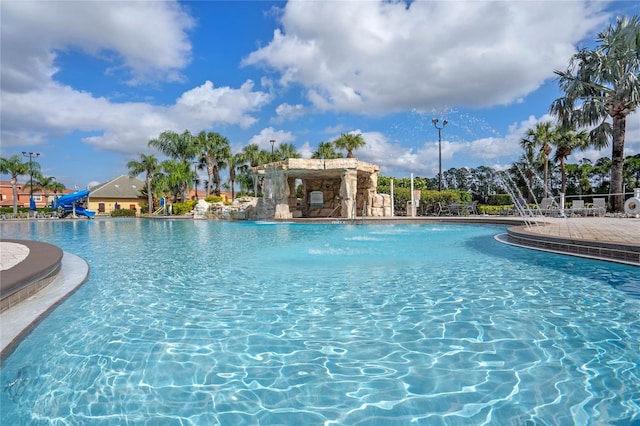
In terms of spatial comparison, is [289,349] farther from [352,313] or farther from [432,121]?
[432,121]

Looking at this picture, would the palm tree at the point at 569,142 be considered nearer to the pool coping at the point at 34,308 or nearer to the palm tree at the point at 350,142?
the palm tree at the point at 350,142

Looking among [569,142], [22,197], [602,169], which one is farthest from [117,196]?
[602,169]

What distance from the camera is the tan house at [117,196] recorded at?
153ft

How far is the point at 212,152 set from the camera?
41938mm

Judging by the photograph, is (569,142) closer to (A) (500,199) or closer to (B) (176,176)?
(A) (500,199)

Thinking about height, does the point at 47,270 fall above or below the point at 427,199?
below

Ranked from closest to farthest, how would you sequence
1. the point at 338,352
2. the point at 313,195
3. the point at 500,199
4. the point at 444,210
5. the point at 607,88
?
the point at 338,352 → the point at 607,88 → the point at 444,210 → the point at 313,195 → the point at 500,199

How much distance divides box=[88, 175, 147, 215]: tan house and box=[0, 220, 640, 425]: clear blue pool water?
47.1 meters

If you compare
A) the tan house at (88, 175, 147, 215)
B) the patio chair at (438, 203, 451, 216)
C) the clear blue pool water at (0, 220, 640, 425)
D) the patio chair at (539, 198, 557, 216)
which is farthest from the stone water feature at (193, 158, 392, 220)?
the tan house at (88, 175, 147, 215)

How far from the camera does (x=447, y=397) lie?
2562 millimetres

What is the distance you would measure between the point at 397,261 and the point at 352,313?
3.81 m

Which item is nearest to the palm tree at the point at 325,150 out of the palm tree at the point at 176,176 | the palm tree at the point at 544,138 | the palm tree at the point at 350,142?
the palm tree at the point at 350,142

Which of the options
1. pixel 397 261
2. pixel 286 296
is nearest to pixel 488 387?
pixel 286 296

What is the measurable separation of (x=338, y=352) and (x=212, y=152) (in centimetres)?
4155
